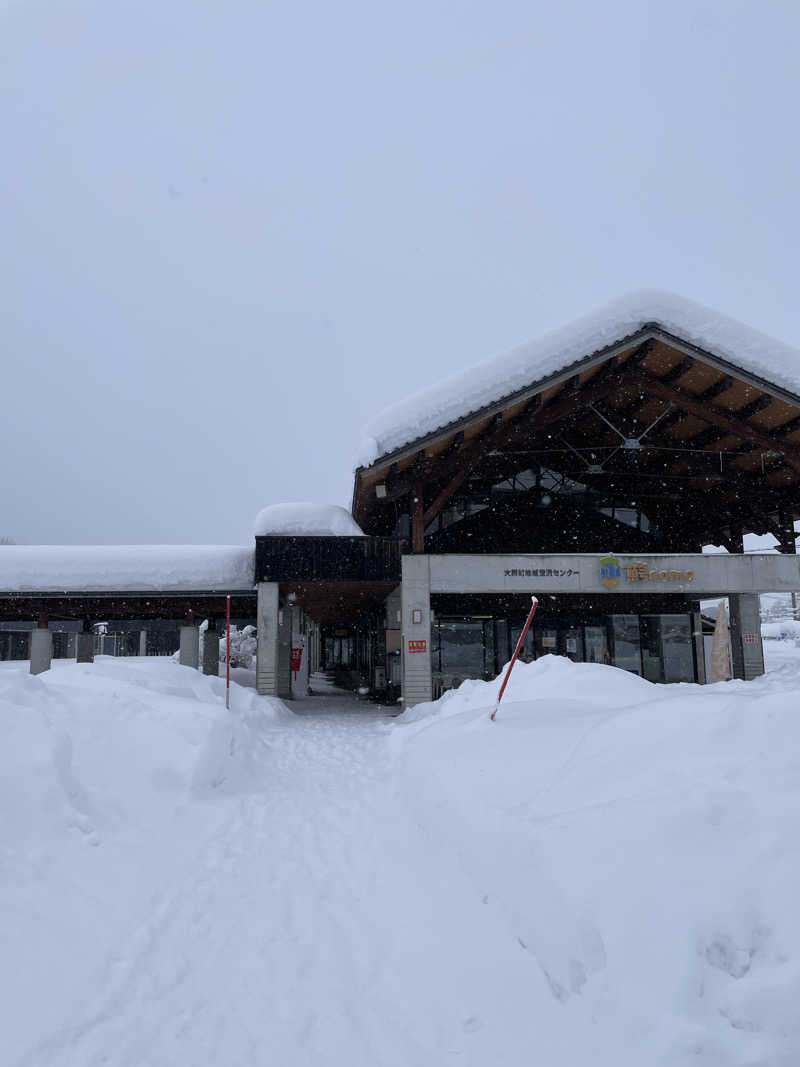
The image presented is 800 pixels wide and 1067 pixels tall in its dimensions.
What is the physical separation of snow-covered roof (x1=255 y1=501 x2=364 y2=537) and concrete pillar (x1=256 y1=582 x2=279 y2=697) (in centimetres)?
145

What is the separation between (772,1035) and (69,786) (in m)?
5.02

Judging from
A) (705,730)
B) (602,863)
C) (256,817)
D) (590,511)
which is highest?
(590,511)

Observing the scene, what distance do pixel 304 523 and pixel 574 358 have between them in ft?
26.1

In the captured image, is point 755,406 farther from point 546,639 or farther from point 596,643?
point 546,639

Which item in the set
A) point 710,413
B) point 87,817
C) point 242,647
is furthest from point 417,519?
point 242,647

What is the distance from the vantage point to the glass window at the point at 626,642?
2112 cm

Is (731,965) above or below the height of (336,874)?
above

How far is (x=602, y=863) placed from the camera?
328cm

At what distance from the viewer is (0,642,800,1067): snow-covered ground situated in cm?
264

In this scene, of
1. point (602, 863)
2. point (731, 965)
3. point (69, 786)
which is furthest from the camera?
point (69, 786)

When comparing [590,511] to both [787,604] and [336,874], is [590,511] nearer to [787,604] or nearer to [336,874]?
[336,874]

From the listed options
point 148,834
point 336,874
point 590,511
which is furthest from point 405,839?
point 590,511

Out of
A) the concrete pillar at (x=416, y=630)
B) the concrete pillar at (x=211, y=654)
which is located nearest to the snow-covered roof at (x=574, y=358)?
the concrete pillar at (x=416, y=630)

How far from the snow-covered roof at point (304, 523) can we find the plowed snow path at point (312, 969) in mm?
11958
